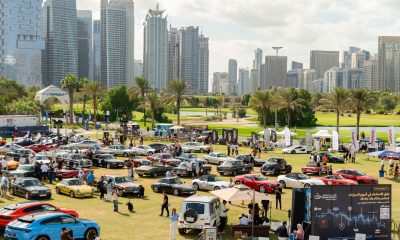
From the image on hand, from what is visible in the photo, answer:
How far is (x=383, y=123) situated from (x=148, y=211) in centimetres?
10695

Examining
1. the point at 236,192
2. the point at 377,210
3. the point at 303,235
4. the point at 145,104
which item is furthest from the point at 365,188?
the point at 145,104

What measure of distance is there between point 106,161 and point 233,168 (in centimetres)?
1073

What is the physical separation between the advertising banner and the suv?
435 centimetres

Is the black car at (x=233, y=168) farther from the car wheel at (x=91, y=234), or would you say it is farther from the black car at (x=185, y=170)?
the car wheel at (x=91, y=234)

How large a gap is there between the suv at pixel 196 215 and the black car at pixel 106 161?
22.8 meters

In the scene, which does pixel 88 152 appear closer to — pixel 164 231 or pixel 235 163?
pixel 235 163

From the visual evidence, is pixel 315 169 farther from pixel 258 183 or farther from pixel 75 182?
pixel 75 182

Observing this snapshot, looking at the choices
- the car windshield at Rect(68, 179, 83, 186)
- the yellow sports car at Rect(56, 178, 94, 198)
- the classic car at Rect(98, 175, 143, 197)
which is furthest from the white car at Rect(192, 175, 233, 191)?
the car windshield at Rect(68, 179, 83, 186)

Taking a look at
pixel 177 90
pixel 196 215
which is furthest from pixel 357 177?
pixel 177 90

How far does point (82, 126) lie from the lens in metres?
97.1

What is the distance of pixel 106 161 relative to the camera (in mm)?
45125

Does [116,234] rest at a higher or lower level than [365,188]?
lower

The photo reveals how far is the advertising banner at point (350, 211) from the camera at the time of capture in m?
20.6

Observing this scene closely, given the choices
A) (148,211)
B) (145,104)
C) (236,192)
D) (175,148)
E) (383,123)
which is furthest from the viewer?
(383,123)
